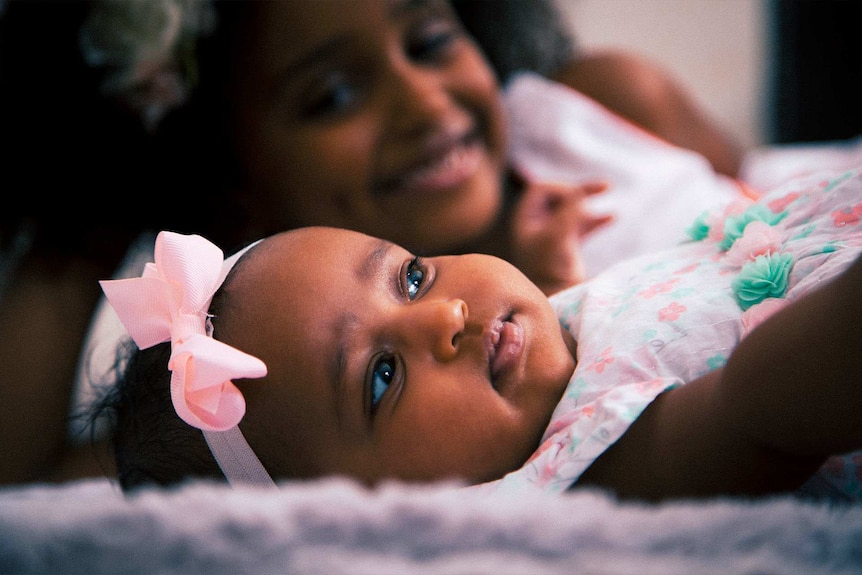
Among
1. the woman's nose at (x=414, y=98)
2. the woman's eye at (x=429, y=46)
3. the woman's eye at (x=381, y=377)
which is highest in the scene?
the woman's eye at (x=429, y=46)

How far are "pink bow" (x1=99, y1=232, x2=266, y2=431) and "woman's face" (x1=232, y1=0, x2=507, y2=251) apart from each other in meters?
0.51

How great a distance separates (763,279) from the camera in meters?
0.62

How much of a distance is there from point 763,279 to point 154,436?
57cm

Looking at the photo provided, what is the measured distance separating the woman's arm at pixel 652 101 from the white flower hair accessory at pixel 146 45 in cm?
89

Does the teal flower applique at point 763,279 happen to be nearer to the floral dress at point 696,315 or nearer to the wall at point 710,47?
the floral dress at point 696,315

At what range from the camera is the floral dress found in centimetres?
58

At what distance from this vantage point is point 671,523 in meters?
0.45

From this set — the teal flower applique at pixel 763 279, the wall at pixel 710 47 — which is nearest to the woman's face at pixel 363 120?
the teal flower applique at pixel 763 279

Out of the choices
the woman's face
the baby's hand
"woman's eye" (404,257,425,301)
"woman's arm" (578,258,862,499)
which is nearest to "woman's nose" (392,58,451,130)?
the woman's face

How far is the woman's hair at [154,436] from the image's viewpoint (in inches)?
26.7

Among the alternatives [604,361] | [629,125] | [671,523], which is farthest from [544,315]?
[629,125]

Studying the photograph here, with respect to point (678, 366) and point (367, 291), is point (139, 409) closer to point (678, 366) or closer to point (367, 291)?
point (367, 291)

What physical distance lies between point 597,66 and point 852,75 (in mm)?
567

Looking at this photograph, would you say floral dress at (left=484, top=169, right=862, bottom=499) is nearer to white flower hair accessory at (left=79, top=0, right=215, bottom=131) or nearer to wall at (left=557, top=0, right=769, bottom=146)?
white flower hair accessory at (left=79, top=0, right=215, bottom=131)
